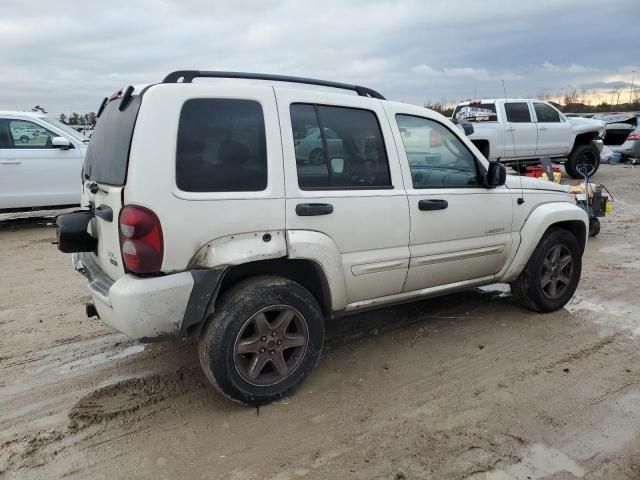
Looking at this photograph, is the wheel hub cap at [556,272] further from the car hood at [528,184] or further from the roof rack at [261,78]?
the roof rack at [261,78]

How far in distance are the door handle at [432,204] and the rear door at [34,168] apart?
6.87 m

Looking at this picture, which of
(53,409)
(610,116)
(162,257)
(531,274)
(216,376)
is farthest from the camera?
(610,116)

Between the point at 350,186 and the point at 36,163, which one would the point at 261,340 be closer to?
the point at 350,186

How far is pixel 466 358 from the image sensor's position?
391 cm

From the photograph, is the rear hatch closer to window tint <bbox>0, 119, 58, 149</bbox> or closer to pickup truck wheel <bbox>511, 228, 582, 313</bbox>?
pickup truck wheel <bbox>511, 228, 582, 313</bbox>

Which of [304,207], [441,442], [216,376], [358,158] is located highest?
[358,158]

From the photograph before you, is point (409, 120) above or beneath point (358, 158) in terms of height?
above

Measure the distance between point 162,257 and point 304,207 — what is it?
2.87 feet

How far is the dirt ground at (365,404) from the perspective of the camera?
272cm

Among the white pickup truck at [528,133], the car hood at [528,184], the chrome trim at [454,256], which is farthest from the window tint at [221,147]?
the white pickup truck at [528,133]

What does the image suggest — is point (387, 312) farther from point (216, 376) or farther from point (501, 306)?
point (216, 376)

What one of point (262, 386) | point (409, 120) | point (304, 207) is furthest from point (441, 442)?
point (409, 120)

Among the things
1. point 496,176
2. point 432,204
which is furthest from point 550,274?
point 432,204

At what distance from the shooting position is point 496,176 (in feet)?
13.4
